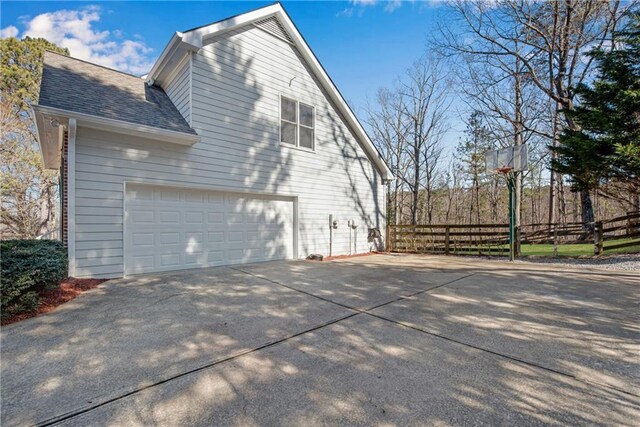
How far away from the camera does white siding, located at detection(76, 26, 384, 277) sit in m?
5.79

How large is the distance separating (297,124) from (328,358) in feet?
25.1

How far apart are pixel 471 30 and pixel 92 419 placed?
16.0 m

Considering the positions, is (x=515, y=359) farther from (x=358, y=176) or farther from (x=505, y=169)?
(x=358, y=176)

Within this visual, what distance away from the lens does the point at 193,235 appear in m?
7.07

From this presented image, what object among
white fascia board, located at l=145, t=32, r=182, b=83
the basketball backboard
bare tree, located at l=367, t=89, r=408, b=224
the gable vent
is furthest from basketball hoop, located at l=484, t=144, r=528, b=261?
bare tree, located at l=367, t=89, r=408, b=224

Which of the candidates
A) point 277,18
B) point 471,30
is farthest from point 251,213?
point 471,30

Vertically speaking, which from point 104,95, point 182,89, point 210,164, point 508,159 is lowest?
point 210,164

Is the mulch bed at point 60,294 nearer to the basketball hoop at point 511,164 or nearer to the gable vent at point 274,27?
the gable vent at point 274,27

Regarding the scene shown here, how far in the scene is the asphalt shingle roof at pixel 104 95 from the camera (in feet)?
18.7

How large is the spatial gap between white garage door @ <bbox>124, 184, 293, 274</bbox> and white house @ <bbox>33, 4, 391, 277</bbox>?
0.03 meters

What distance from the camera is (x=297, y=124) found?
9148 mm

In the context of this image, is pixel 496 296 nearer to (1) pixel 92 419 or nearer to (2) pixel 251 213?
(1) pixel 92 419

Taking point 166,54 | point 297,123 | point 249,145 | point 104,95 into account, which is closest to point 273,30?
point 297,123

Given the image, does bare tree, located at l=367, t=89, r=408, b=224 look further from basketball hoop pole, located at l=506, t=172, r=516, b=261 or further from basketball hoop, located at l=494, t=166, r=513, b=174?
basketball hoop pole, located at l=506, t=172, r=516, b=261
